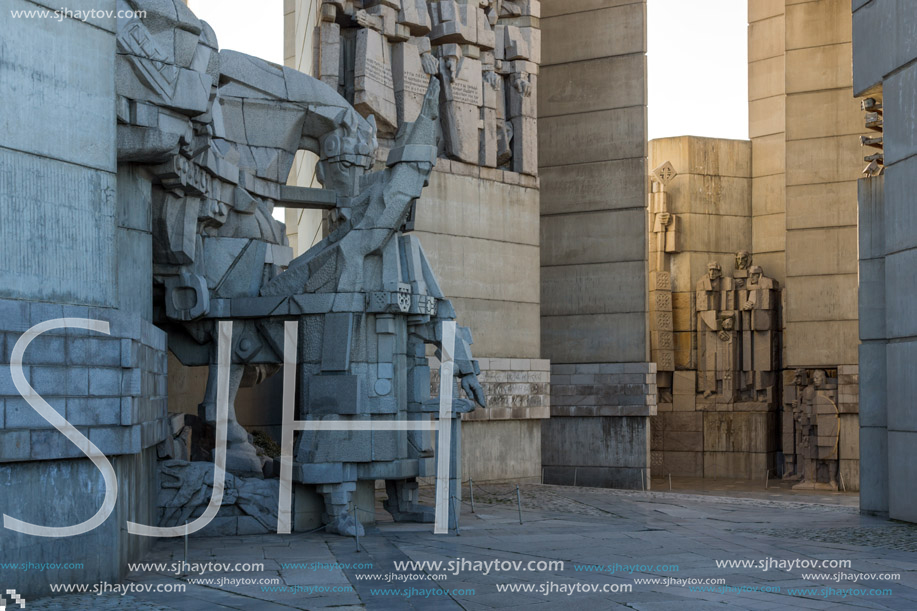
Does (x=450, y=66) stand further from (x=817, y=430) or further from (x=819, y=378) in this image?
(x=817, y=430)

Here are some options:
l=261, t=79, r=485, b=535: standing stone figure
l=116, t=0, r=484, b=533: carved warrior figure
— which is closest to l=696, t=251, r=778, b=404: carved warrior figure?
l=116, t=0, r=484, b=533: carved warrior figure

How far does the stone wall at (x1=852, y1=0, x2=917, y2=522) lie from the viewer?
1498cm

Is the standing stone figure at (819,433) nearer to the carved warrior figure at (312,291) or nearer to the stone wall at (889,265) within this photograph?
the stone wall at (889,265)

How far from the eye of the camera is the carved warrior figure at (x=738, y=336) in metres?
29.8

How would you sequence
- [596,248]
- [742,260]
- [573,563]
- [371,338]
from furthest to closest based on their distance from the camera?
[742,260], [596,248], [371,338], [573,563]

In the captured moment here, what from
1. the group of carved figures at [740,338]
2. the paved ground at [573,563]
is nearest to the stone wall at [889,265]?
the paved ground at [573,563]

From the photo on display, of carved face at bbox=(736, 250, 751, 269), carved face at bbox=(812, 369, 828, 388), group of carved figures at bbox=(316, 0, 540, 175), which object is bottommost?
carved face at bbox=(812, 369, 828, 388)

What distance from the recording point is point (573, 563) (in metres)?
11.3

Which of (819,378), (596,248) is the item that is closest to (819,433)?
(819,378)

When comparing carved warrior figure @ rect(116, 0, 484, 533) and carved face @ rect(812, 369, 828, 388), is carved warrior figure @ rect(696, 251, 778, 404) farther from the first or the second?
carved warrior figure @ rect(116, 0, 484, 533)

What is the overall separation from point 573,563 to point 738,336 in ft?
65.7

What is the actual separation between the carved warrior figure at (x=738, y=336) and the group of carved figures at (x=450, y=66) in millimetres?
9899

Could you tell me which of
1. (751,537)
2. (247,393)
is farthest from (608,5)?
(751,537)

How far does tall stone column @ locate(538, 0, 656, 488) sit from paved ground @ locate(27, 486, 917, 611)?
7984 mm
